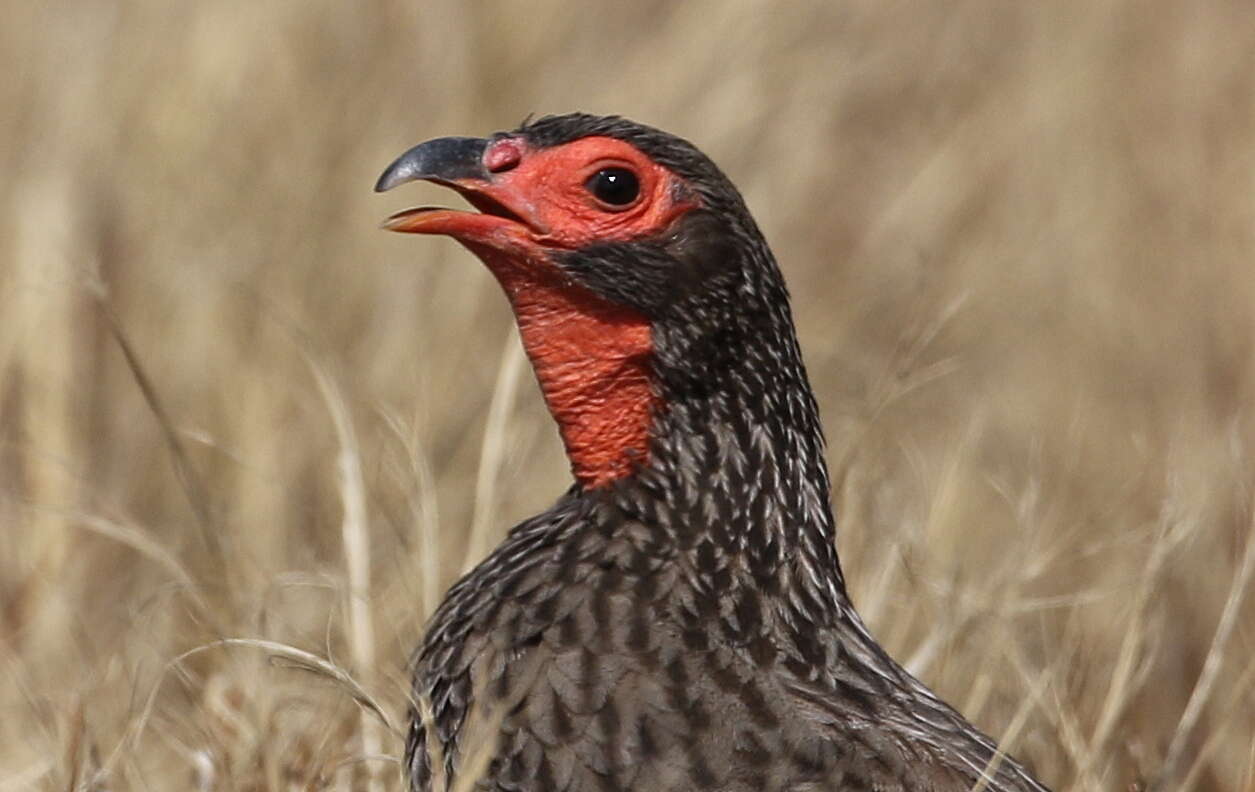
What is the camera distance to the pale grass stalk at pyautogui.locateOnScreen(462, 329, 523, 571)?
4.46 m

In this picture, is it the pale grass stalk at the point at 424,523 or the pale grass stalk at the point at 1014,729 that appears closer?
the pale grass stalk at the point at 1014,729

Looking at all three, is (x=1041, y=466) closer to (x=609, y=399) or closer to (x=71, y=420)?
(x=71, y=420)

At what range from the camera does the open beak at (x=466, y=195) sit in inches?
138

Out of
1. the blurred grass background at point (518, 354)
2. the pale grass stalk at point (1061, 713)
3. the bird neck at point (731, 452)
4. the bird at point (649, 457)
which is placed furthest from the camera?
the blurred grass background at point (518, 354)

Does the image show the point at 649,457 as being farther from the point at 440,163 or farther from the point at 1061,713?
the point at 1061,713

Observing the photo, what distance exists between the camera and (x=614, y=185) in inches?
140

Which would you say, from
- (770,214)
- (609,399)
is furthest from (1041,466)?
(609,399)

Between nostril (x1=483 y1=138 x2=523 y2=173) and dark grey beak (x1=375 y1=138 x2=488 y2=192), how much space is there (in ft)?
0.04

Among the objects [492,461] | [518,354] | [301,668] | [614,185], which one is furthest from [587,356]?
[518,354]

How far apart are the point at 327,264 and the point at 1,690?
159 cm

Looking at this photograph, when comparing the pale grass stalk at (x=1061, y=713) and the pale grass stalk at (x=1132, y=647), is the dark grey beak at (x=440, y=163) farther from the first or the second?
the pale grass stalk at (x=1132, y=647)

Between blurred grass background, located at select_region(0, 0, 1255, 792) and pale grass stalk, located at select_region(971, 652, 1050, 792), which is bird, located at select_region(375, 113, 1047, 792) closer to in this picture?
pale grass stalk, located at select_region(971, 652, 1050, 792)

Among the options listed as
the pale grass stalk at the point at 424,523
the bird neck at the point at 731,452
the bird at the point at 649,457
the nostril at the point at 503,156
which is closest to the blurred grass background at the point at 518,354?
the pale grass stalk at the point at 424,523

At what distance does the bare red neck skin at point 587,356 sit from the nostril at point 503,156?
4.6 inches
